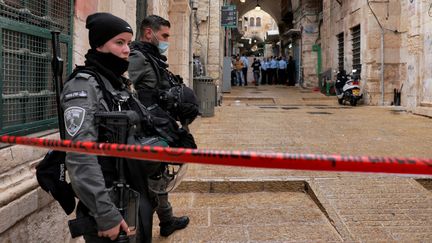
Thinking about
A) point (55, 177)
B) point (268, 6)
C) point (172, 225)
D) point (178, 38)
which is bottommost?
point (172, 225)

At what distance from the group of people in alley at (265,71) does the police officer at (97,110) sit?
2135 centimetres

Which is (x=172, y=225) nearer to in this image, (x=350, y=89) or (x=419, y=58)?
(x=419, y=58)

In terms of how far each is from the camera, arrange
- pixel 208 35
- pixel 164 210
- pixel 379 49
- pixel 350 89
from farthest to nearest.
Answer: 1. pixel 208 35
2. pixel 379 49
3. pixel 350 89
4. pixel 164 210

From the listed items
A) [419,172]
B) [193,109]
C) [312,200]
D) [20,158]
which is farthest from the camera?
[312,200]

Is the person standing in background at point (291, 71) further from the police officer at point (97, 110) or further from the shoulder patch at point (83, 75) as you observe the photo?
the shoulder patch at point (83, 75)

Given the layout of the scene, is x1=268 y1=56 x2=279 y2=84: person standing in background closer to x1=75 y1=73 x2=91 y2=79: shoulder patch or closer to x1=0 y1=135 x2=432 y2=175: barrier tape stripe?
x1=75 y1=73 x2=91 y2=79: shoulder patch

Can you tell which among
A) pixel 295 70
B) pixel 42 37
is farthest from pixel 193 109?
pixel 295 70

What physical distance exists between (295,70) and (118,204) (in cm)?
2396

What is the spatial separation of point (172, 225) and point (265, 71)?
2395 centimetres

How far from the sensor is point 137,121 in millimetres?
1987

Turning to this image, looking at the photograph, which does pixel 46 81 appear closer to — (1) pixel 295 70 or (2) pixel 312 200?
(2) pixel 312 200

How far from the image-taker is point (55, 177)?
6.30ft

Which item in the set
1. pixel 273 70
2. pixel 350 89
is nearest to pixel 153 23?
pixel 350 89

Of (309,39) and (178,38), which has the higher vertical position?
(309,39)
